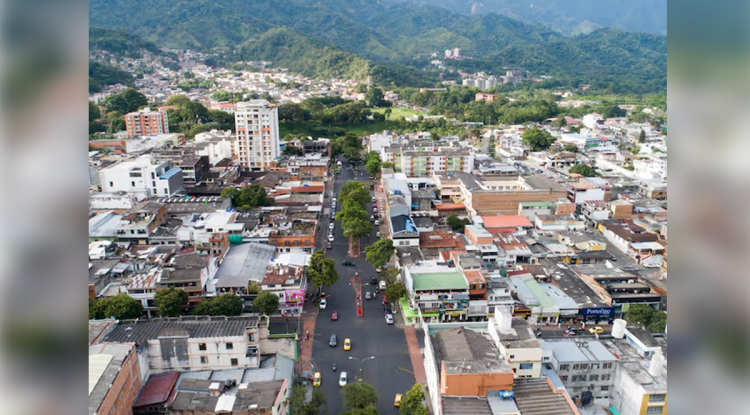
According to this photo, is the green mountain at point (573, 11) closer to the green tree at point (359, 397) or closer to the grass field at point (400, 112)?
the grass field at point (400, 112)

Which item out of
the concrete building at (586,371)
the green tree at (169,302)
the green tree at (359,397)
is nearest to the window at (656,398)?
the concrete building at (586,371)

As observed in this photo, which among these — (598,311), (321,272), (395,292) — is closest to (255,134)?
(321,272)

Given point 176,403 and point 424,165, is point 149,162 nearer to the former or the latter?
point 424,165

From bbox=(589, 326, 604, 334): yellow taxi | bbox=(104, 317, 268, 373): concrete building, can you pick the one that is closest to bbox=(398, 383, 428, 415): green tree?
bbox=(104, 317, 268, 373): concrete building

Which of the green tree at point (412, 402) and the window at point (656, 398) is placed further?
the window at point (656, 398)

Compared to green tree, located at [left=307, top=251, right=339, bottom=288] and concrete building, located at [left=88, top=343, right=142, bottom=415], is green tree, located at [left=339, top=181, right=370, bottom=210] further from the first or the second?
concrete building, located at [left=88, top=343, right=142, bottom=415]

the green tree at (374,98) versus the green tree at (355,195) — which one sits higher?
the green tree at (374,98)

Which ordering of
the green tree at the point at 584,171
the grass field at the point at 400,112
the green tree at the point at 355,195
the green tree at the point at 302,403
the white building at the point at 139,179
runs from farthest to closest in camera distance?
the grass field at the point at 400,112 → the green tree at the point at 584,171 → the white building at the point at 139,179 → the green tree at the point at 355,195 → the green tree at the point at 302,403
